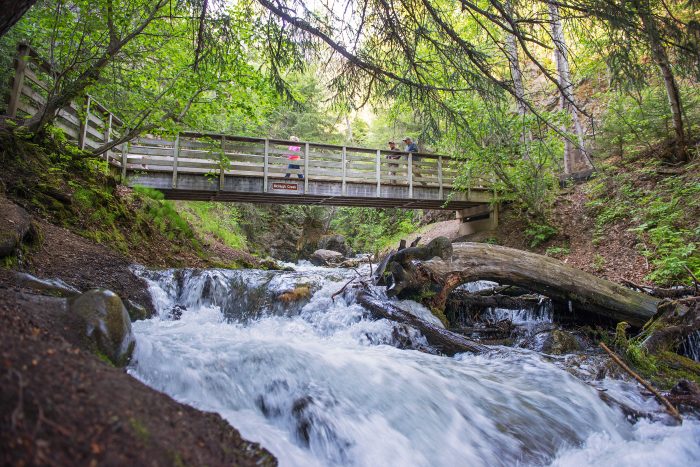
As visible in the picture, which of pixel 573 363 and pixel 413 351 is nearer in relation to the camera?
pixel 573 363

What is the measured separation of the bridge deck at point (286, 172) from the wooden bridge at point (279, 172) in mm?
Answer: 23

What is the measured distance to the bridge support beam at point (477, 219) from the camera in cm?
1270

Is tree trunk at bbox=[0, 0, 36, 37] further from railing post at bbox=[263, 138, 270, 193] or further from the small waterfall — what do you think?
railing post at bbox=[263, 138, 270, 193]

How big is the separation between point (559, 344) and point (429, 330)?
4.46 feet

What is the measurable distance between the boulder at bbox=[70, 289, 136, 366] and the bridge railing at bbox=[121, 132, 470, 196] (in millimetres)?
7397

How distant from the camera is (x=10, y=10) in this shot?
2.19 metres

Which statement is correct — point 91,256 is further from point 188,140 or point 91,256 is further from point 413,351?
point 188,140

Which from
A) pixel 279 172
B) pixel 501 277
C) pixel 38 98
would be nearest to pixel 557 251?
pixel 501 277

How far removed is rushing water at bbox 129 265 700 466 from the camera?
234 cm

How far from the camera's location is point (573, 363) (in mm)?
3699

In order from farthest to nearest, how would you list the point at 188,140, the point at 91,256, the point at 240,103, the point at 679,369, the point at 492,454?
the point at 188,140
the point at 240,103
the point at 91,256
the point at 679,369
the point at 492,454

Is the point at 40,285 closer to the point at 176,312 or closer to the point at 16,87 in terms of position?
the point at 176,312

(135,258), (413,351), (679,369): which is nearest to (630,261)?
(679,369)

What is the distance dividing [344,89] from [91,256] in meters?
3.77
